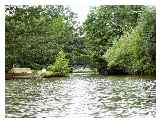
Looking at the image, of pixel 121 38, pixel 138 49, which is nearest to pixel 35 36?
pixel 121 38

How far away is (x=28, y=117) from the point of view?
218 inches

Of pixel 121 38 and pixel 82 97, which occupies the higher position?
pixel 121 38

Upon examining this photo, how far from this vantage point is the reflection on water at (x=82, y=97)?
554 cm

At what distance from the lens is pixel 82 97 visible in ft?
18.3

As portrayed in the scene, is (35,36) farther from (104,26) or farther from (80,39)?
(104,26)

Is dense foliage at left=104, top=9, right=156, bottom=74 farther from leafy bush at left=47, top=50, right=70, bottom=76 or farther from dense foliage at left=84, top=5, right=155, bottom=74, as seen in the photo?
leafy bush at left=47, top=50, right=70, bottom=76

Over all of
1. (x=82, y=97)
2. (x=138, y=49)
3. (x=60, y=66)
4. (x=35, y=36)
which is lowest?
(x=82, y=97)

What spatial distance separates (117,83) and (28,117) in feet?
2.46

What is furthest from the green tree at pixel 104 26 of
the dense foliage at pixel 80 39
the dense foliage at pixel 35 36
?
the dense foliage at pixel 35 36

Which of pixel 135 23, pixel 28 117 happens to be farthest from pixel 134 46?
pixel 28 117

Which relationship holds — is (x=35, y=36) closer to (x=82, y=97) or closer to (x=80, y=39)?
(x=80, y=39)

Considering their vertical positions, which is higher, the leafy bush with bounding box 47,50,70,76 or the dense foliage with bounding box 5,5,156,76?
the dense foliage with bounding box 5,5,156,76

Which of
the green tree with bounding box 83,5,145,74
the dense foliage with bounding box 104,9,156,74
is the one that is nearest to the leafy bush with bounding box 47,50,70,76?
the green tree with bounding box 83,5,145,74

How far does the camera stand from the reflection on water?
5.54 m
